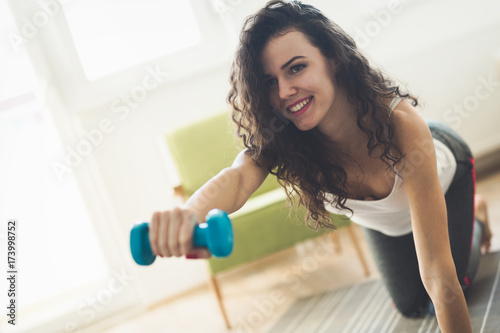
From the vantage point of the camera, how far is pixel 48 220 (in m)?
2.70

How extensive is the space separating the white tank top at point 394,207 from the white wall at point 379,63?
1377 mm

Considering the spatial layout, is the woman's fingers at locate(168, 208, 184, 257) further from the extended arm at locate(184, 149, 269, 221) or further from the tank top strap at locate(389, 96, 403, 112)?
the tank top strap at locate(389, 96, 403, 112)

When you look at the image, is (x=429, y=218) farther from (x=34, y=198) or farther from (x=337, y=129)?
(x=34, y=198)

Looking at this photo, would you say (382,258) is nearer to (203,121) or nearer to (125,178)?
(203,121)

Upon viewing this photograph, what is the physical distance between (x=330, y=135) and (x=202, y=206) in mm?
493

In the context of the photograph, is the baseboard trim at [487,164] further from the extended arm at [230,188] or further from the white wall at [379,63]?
the extended arm at [230,188]

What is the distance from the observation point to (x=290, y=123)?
51.8 inches

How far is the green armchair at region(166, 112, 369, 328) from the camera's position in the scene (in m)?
2.20

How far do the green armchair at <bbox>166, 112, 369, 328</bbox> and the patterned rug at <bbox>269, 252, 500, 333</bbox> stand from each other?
25 cm

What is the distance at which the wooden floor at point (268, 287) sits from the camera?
2.27m

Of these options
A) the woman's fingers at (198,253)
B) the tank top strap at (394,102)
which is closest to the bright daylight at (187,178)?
the tank top strap at (394,102)

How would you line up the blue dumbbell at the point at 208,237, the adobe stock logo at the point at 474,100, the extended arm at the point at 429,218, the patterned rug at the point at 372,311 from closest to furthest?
the blue dumbbell at the point at 208,237 < the extended arm at the point at 429,218 < the patterned rug at the point at 372,311 < the adobe stock logo at the point at 474,100

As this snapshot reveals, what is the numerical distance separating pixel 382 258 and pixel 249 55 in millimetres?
987

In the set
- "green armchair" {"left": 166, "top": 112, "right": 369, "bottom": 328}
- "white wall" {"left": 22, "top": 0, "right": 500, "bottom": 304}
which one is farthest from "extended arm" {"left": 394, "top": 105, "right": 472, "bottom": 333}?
"white wall" {"left": 22, "top": 0, "right": 500, "bottom": 304}
